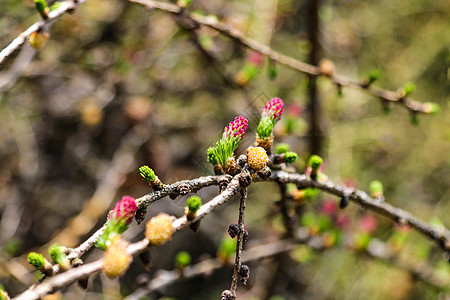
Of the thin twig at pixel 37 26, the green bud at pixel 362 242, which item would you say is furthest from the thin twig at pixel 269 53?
the green bud at pixel 362 242

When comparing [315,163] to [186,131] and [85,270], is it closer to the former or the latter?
[85,270]

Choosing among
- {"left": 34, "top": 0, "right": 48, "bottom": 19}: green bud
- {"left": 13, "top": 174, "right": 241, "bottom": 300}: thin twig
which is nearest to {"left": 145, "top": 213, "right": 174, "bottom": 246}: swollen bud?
{"left": 13, "top": 174, "right": 241, "bottom": 300}: thin twig

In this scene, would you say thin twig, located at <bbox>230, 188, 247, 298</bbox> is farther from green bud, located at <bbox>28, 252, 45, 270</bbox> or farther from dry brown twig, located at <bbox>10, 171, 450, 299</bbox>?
green bud, located at <bbox>28, 252, 45, 270</bbox>

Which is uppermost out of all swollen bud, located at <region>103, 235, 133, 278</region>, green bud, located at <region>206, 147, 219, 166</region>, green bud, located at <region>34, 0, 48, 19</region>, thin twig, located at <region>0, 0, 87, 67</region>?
green bud, located at <region>34, 0, 48, 19</region>

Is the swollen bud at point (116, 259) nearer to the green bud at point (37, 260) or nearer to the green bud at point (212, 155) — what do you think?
the green bud at point (37, 260)

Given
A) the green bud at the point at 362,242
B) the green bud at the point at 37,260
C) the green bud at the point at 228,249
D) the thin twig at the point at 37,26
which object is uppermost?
the thin twig at the point at 37,26

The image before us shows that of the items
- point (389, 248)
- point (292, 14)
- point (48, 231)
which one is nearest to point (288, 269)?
point (389, 248)

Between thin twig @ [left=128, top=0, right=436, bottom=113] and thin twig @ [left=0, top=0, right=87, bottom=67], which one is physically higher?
thin twig @ [left=0, top=0, right=87, bottom=67]

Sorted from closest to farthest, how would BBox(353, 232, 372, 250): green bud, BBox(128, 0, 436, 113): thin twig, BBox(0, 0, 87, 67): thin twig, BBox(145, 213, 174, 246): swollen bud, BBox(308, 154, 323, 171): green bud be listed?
BBox(145, 213, 174, 246): swollen bud
BBox(0, 0, 87, 67): thin twig
BBox(308, 154, 323, 171): green bud
BBox(128, 0, 436, 113): thin twig
BBox(353, 232, 372, 250): green bud
